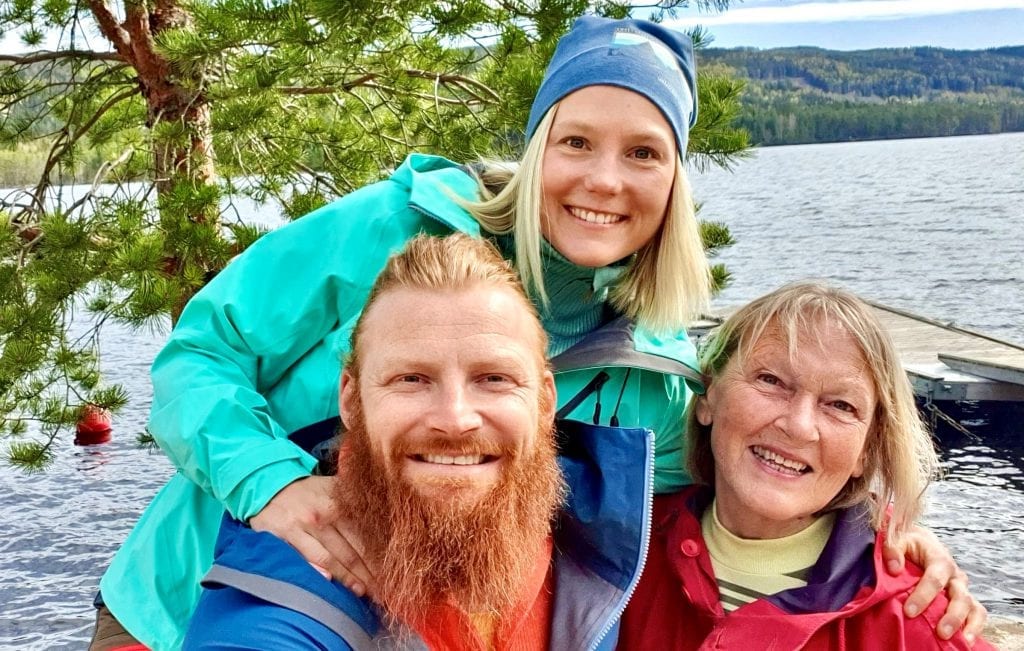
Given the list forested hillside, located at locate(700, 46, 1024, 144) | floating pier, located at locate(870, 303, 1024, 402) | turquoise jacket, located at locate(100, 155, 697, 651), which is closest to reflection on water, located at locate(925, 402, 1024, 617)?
floating pier, located at locate(870, 303, 1024, 402)

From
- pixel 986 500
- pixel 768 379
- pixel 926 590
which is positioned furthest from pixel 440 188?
pixel 986 500

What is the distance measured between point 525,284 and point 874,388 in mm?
969

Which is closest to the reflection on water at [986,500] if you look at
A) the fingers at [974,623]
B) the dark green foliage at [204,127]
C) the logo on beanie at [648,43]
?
the dark green foliage at [204,127]

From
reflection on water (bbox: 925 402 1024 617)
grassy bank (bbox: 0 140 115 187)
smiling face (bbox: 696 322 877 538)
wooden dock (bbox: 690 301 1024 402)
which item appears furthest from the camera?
wooden dock (bbox: 690 301 1024 402)

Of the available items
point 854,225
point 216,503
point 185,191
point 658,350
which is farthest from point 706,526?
point 854,225

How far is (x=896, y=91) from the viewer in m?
153

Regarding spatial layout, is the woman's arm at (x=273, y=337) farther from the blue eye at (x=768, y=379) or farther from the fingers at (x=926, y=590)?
the fingers at (x=926, y=590)

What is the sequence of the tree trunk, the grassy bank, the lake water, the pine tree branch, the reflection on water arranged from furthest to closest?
the lake water → the reflection on water → the grassy bank → the pine tree branch → the tree trunk

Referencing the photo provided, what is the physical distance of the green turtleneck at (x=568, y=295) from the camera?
288 centimetres

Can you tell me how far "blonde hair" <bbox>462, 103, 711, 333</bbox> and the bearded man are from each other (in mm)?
515

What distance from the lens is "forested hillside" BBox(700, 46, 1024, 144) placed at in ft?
468

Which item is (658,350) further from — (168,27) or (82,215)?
(168,27)

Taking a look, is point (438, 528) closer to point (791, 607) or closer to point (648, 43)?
point (791, 607)

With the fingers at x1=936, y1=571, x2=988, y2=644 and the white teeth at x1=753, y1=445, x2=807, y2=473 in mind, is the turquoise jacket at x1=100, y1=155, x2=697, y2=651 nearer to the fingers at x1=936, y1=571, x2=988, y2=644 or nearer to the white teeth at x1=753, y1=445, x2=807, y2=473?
the white teeth at x1=753, y1=445, x2=807, y2=473
